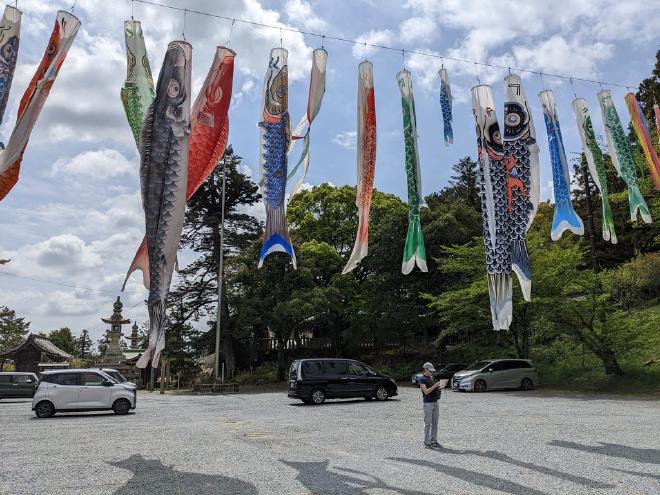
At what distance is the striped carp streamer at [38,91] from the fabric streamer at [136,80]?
80 cm

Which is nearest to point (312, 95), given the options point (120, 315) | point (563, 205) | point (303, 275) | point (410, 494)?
point (563, 205)

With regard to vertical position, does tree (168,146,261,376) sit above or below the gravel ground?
above

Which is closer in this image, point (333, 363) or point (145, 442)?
point (145, 442)

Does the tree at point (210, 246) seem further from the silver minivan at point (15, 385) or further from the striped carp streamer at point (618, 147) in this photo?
the striped carp streamer at point (618, 147)

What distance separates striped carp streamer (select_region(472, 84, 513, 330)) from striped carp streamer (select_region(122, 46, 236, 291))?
4689 mm

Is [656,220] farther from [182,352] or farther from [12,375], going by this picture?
[12,375]

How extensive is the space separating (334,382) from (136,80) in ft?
41.6

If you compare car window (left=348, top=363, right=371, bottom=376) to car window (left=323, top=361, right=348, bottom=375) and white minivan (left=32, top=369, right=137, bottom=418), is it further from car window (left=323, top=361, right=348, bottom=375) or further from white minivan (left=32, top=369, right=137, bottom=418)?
white minivan (left=32, top=369, right=137, bottom=418)

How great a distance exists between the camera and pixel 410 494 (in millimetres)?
5910

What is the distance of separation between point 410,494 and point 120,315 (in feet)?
123

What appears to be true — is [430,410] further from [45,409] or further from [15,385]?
[15,385]

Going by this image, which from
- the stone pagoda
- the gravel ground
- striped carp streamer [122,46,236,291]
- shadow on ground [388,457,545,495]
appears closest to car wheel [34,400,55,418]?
the gravel ground

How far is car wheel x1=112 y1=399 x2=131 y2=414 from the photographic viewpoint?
16.0 metres

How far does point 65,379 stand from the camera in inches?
624
